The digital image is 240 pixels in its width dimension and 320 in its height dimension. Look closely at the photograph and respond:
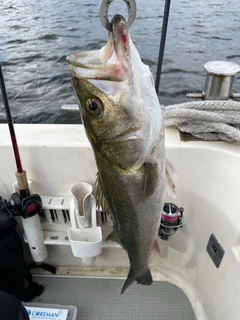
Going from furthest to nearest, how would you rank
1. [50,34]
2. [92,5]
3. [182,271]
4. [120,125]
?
1. [92,5]
2. [50,34]
3. [182,271]
4. [120,125]

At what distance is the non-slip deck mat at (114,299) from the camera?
7.92 ft

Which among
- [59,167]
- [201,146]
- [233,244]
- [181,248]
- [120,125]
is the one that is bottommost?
[181,248]

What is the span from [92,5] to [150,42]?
12.5 feet

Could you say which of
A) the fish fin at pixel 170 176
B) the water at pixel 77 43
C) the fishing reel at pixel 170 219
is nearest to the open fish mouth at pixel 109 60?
the fish fin at pixel 170 176

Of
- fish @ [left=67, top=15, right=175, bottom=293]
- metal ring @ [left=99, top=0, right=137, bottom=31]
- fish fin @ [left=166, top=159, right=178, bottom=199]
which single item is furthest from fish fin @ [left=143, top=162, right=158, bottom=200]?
metal ring @ [left=99, top=0, right=137, bottom=31]

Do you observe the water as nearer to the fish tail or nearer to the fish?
the fish tail

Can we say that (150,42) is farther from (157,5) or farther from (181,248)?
(181,248)

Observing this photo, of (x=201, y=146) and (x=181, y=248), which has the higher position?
(x=201, y=146)

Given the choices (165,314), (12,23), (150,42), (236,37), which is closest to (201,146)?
(165,314)

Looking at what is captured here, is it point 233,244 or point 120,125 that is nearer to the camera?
point 120,125

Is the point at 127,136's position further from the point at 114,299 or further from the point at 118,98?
the point at 114,299

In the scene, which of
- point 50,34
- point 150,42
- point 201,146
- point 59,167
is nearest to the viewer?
point 201,146

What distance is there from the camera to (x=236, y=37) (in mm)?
8539

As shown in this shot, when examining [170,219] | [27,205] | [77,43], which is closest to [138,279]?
[170,219]
